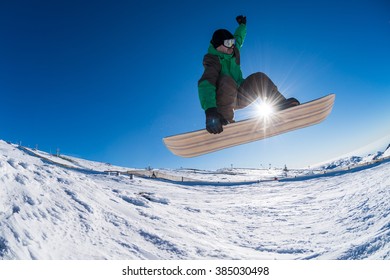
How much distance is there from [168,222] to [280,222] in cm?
406

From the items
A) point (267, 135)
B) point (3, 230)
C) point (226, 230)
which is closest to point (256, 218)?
point (226, 230)

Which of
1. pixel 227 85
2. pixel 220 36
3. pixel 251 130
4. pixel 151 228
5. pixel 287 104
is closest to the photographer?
pixel 220 36

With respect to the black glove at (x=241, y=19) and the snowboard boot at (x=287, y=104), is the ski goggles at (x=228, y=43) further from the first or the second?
the snowboard boot at (x=287, y=104)

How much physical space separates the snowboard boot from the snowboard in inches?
2.3

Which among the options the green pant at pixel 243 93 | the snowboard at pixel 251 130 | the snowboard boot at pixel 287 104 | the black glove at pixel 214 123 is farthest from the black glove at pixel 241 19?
the black glove at pixel 214 123

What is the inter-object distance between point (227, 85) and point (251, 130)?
1.04m

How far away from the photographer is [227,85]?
12.8 feet

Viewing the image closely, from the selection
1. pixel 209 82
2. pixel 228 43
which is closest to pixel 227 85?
pixel 209 82

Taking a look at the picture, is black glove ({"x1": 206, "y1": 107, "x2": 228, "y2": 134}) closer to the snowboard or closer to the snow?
the snowboard

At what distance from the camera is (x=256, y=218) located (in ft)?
34.8

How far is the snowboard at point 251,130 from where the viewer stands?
442cm

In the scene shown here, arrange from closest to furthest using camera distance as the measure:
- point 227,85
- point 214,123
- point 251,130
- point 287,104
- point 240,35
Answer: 1. point 214,123
2. point 227,85
3. point 240,35
4. point 287,104
5. point 251,130

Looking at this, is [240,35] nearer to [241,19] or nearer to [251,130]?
[241,19]
